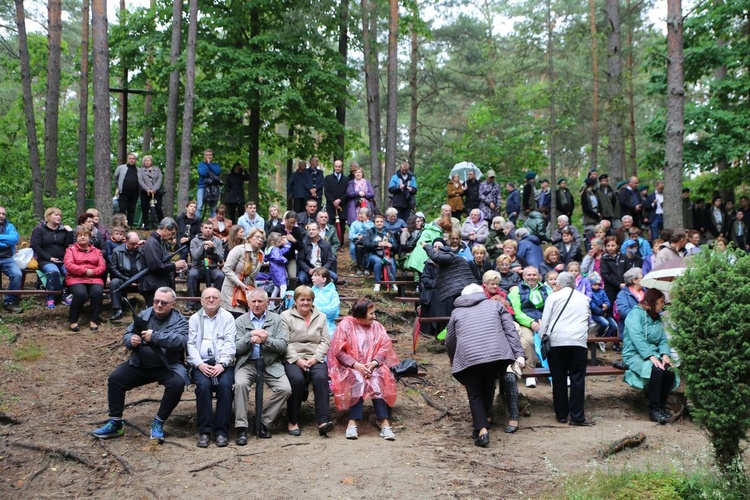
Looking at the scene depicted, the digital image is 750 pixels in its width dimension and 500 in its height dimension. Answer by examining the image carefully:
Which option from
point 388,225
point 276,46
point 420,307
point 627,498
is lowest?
point 627,498

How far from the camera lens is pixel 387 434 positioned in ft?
25.2

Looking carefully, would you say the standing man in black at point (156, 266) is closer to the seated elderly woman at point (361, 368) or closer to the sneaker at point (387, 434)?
the seated elderly woman at point (361, 368)

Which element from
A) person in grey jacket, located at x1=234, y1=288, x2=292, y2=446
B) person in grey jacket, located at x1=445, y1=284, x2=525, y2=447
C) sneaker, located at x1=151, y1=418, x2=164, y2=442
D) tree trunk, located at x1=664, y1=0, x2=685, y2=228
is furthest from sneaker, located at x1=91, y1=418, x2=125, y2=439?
tree trunk, located at x1=664, y1=0, x2=685, y2=228

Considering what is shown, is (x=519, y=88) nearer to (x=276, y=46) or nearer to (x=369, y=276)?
(x=276, y=46)

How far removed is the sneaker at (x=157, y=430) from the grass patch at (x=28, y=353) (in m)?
3.25

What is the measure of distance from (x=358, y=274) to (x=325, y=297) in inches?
225

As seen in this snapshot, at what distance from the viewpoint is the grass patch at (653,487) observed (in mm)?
5809

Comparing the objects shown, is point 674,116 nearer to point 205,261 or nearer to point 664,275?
point 664,275

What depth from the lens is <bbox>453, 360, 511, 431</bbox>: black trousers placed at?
7.61 meters

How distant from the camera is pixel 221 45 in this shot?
725 inches

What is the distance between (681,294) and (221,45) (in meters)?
14.8

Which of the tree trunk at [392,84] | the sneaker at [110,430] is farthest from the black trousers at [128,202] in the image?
the sneaker at [110,430]

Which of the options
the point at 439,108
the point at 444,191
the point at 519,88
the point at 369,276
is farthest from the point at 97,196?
the point at 439,108

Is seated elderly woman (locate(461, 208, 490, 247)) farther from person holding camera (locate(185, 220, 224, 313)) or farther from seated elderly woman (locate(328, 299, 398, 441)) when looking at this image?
seated elderly woman (locate(328, 299, 398, 441))
